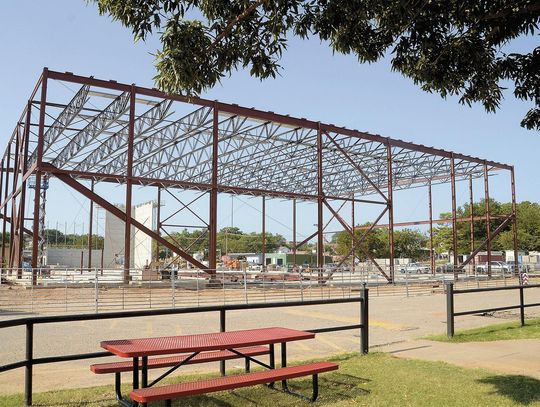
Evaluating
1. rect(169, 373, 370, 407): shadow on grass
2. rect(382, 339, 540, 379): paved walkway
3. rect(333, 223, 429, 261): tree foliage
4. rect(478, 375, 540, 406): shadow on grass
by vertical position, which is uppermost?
rect(333, 223, 429, 261): tree foliage

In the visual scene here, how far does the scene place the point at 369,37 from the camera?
26.0 feet

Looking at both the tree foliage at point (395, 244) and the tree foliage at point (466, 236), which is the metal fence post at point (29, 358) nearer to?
the tree foliage at point (466, 236)

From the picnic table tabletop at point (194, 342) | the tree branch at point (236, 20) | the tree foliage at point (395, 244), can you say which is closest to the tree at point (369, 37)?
the tree branch at point (236, 20)

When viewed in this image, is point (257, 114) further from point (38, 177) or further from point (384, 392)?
point (384, 392)

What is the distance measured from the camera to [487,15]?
714 cm

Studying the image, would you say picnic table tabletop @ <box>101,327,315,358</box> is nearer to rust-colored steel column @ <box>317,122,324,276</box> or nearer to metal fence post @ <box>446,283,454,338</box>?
metal fence post @ <box>446,283,454,338</box>

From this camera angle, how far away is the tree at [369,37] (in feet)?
20.7

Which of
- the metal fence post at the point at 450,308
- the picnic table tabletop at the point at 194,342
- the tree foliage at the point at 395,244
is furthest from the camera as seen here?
the tree foliage at the point at 395,244

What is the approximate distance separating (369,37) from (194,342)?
518 centimetres

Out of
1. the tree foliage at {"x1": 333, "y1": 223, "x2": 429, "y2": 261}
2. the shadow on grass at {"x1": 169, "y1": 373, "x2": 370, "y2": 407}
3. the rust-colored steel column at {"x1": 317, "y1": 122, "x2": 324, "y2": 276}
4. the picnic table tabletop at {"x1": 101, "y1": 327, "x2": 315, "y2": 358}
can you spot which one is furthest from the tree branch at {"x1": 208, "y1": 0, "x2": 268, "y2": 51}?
the tree foliage at {"x1": 333, "y1": 223, "x2": 429, "y2": 261}

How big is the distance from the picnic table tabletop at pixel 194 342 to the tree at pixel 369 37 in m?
3.01

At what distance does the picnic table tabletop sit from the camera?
499cm

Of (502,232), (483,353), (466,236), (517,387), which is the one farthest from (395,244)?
(517,387)

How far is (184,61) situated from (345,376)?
4.49 meters
